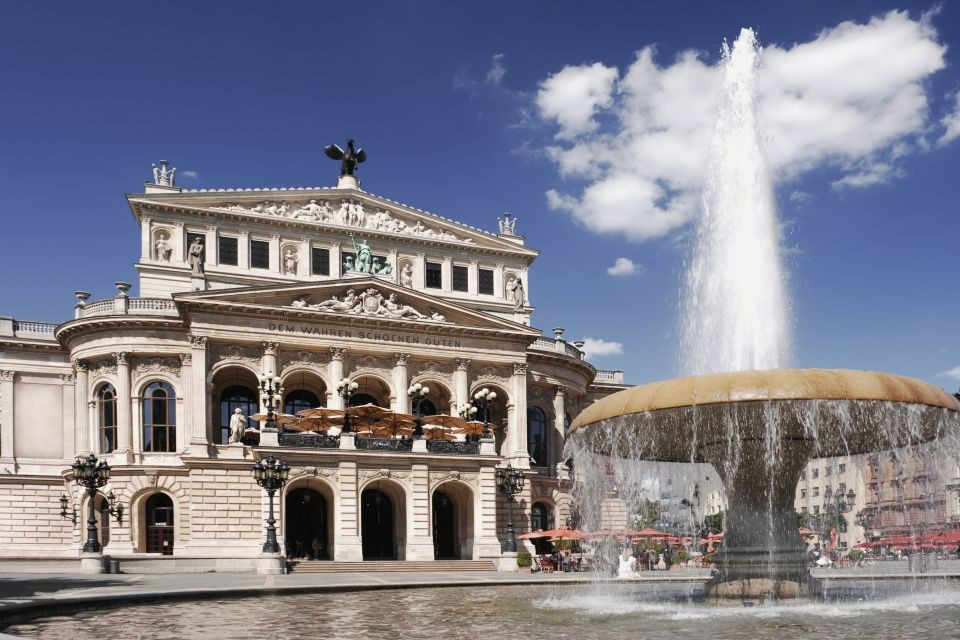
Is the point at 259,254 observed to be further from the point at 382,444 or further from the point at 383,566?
the point at 383,566

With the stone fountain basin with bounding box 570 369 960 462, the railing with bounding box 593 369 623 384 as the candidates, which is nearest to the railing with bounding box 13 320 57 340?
the railing with bounding box 593 369 623 384

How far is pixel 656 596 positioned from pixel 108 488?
110 feet

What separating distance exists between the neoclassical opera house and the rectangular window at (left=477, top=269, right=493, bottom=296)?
3230mm

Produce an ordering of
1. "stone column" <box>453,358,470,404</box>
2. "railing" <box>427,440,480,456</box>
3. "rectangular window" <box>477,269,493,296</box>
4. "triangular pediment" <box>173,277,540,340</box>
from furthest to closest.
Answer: "rectangular window" <box>477,269,493,296</box> < "stone column" <box>453,358,470,404</box> < "triangular pediment" <box>173,277,540,340</box> < "railing" <box>427,440,480,456</box>

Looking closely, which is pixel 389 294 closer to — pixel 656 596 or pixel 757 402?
pixel 656 596

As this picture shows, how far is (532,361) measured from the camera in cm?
5572

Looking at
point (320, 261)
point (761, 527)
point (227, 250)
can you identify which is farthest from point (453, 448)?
point (761, 527)

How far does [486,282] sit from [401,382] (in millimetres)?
12362

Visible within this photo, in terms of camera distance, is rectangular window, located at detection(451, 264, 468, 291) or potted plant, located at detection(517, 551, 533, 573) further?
rectangular window, located at detection(451, 264, 468, 291)

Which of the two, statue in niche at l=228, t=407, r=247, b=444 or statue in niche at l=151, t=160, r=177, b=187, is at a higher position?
statue in niche at l=151, t=160, r=177, b=187

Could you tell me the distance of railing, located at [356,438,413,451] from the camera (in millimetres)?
44469

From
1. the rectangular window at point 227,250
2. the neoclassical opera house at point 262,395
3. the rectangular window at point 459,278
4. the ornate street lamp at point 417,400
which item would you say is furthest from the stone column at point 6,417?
the rectangular window at point 459,278

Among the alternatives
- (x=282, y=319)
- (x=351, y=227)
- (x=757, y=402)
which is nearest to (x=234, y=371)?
Result: (x=282, y=319)

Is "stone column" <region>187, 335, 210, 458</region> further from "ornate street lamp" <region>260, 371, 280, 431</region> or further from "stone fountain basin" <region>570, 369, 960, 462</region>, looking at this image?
"stone fountain basin" <region>570, 369, 960, 462</region>
